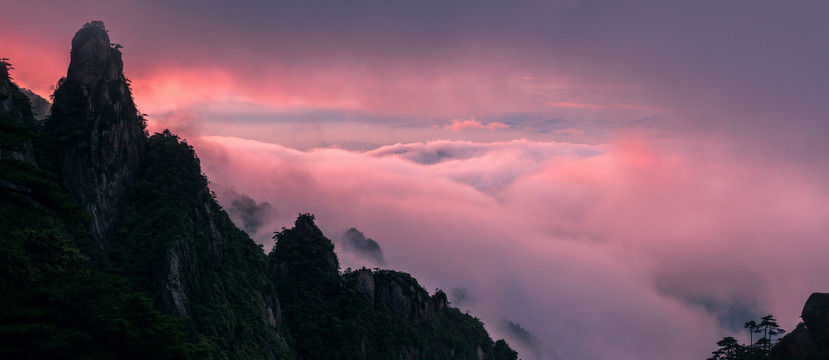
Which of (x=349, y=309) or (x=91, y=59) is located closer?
(x=91, y=59)

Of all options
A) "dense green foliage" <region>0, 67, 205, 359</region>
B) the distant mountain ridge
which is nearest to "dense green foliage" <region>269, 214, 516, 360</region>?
the distant mountain ridge

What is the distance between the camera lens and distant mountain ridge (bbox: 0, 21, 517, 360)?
26.2 metres

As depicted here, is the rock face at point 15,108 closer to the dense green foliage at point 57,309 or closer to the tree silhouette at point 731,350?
the dense green foliage at point 57,309

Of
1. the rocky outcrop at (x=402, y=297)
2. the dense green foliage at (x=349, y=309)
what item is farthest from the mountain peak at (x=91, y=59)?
the rocky outcrop at (x=402, y=297)

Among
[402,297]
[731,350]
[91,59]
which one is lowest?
[402,297]

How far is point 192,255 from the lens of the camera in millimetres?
77188

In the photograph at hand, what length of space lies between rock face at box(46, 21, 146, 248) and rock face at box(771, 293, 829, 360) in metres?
93.0

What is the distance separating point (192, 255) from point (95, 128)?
77.0 feet

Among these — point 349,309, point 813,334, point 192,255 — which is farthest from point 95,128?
point 813,334

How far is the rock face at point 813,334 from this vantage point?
210 feet

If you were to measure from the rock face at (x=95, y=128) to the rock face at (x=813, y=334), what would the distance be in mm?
93044

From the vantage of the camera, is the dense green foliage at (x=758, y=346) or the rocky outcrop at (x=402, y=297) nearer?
the dense green foliage at (x=758, y=346)

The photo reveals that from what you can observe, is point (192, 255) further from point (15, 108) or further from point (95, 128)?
point (15, 108)

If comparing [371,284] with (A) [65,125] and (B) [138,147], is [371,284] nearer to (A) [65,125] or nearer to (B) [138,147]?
(B) [138,147]
